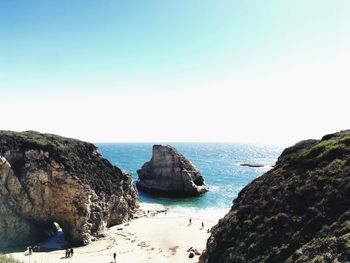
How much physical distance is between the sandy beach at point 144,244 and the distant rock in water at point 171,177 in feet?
92.6

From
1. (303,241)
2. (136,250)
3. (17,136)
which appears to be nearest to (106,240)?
(136,250)

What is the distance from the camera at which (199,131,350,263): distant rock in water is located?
17.4 m

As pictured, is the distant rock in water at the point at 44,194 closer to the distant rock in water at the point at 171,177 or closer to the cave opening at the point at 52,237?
the cave opening at the point at 52,237

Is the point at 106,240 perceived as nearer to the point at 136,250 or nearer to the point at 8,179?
the point at 136,250

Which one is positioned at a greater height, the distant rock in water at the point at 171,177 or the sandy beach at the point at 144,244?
the distant rock in water at the point at 171,177

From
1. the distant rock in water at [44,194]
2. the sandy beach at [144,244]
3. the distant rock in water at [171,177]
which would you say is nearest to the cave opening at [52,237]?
the distant rock in water at [44,194]

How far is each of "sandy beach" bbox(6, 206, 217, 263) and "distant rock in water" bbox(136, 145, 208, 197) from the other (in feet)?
92.6

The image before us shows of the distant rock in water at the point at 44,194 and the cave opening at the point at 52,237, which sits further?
the cave opening at the point at 52,237

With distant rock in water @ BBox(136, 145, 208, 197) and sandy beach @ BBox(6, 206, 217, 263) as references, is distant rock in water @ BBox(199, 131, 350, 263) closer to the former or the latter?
sandy beach @ BBox(6, 206, 217, 263)

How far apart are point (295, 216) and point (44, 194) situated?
37.1 metres

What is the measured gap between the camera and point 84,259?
41156mm

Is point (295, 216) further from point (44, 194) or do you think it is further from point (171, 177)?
point (171, 177)

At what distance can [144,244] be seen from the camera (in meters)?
47.7

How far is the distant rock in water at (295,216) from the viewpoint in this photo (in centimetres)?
1744
